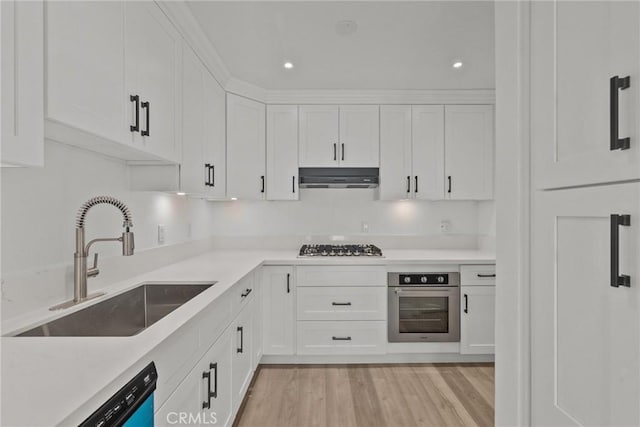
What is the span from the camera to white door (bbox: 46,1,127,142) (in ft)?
3.25

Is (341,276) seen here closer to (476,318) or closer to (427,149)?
(476,318)

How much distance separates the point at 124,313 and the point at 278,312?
4.50 ft

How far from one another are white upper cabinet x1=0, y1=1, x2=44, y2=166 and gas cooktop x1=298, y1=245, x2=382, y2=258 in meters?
2.20

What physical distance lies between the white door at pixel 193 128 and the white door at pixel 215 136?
0.27 ft

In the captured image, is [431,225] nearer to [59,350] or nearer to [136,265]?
[136,265]

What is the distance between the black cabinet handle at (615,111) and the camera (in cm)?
65

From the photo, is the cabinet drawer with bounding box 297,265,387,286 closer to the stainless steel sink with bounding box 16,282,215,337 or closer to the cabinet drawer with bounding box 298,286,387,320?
the cabinet drawer with bounding box 298,286,387,320

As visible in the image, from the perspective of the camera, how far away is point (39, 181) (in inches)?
52.4

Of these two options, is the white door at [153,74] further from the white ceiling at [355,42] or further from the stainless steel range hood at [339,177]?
the stainless steel range hood at [339,177]

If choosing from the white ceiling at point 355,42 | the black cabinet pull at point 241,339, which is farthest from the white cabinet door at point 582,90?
the black cabinet pull at point 241,339

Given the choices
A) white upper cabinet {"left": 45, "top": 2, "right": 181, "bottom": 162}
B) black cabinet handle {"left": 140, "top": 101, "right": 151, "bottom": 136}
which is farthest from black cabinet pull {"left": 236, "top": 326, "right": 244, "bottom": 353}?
black cabinet handle {"left": 140, "top": 101, "right": 151, "bottom": 136}

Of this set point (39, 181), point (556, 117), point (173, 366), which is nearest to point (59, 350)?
point (173, 366)

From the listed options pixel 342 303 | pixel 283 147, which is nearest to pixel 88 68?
pixel 283 147

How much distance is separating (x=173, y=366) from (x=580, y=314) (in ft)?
4.01
